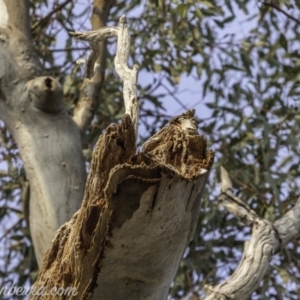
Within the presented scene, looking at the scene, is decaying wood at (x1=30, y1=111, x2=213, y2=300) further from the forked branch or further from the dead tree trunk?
the forked branch

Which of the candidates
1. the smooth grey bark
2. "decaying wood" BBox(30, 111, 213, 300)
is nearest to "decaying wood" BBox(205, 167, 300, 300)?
the smooth grey bark

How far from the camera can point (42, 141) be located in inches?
89.8

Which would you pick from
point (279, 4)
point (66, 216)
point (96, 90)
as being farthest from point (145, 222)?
point (279, 4)

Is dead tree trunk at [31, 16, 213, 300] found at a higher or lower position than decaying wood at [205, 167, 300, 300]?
higher

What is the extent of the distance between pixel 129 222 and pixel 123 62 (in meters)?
0.43

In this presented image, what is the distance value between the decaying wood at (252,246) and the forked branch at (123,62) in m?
0.64

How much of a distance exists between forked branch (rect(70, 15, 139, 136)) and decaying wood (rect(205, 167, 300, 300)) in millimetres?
638

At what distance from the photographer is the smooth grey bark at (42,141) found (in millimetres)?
2201

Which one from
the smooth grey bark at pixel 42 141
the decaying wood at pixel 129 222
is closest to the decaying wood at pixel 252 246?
the smooth grey bark at pixel 42 141

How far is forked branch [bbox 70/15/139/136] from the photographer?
145cm

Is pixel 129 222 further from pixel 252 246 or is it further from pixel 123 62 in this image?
pixel 252 246

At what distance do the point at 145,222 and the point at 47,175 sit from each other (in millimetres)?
1012

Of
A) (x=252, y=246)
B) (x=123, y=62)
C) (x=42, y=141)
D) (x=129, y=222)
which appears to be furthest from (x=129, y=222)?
Answer: (x=42, y=141)

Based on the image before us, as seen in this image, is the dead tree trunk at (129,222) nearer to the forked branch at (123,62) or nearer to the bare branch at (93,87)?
the forked branch at (123,62)
